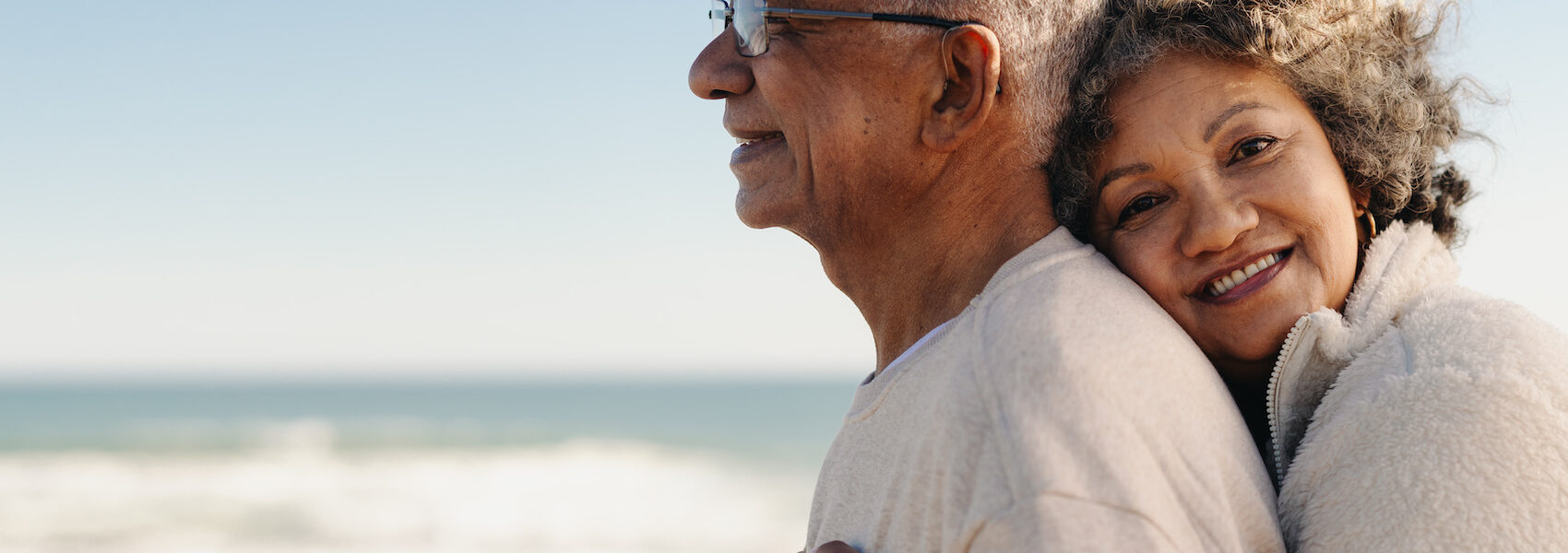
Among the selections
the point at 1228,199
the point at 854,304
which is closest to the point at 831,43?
the point at 854,304

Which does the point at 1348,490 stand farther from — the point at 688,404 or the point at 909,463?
the point at 688,404

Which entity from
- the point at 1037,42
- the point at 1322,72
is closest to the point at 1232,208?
the point at 1322,72

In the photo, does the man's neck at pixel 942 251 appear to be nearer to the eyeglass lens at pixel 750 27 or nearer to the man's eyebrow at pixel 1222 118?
the man's eyebrow at pixel 1222 118

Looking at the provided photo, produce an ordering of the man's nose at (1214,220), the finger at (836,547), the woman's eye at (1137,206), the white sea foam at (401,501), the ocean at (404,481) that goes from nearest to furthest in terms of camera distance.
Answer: the finger at (836,547), the man's nose at (1214,220), the woman's eye at (1137,206), the white sea foam at (401,501), the ocean at (404,481)

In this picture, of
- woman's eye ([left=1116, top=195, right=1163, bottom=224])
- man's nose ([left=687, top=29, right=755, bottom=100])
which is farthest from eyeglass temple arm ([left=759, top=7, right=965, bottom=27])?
woman's eye ([left=1116, top=195, right=1163, bottom=224])

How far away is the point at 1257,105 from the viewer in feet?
5.34

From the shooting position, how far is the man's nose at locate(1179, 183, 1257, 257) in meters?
1.59

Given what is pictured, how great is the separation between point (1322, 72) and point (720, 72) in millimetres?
980

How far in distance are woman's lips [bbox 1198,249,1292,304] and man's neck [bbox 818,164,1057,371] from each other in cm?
27

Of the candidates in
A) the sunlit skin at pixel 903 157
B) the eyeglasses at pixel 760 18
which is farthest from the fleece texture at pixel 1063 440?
the eyeglasses at pixel 760 18

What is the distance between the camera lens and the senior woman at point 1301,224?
1279 millimetres

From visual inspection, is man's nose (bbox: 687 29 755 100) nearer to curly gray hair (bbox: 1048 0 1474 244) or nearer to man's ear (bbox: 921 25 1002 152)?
man's ear (bbox: 921 25 1002 152)

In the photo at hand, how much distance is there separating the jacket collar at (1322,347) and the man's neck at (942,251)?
0.40 metres

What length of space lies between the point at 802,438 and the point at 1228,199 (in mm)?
22164
